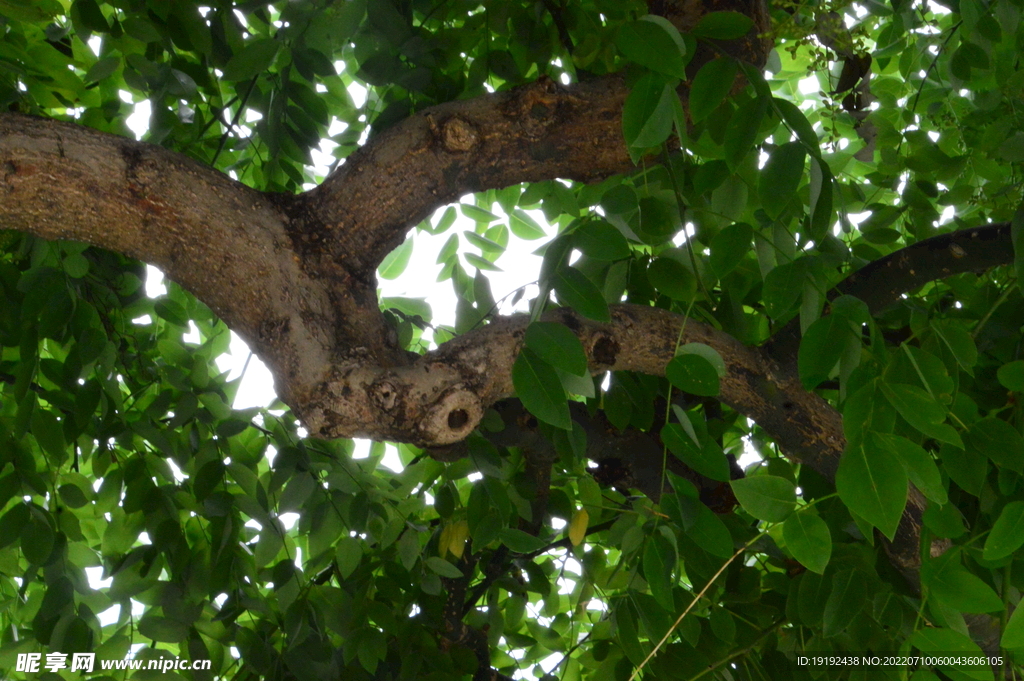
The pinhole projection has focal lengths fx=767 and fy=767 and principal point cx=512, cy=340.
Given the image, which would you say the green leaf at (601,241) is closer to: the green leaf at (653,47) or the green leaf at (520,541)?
the green leaf at (653,47)

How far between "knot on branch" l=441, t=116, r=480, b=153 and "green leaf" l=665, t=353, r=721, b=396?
1.48 feet

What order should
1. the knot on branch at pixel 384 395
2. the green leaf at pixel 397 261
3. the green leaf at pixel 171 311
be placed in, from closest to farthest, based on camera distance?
1. the knot on branch at pixel 384 395
2. the green leaf at pixel 171 311
3. the green leaf at pixel 397 261

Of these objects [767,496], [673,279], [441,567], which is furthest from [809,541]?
[441,567]

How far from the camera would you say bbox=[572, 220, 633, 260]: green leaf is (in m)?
0.80

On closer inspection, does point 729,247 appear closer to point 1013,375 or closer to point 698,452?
point 698,452

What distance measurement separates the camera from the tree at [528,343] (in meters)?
0.81

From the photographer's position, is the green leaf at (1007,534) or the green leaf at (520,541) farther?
A: the green leaf at (520,541)

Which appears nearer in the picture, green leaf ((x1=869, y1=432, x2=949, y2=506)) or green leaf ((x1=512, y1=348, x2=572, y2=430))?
green leaf ((x1=869, y1=432, x2=949, y2=506))

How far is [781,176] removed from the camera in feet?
2.58

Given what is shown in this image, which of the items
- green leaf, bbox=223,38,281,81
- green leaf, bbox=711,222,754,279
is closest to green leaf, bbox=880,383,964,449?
green leaf, bbox=711,222,754,279

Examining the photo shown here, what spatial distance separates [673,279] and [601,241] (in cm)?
25

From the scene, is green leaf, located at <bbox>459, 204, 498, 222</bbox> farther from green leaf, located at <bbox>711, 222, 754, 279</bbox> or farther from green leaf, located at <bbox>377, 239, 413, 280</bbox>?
green leaf, located at <bbox>711, 222, 754, 279</bbox>

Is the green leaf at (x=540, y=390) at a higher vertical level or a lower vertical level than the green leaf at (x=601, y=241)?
lower

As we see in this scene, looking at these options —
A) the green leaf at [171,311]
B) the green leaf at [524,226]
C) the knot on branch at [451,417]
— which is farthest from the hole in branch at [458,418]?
the green leaf at [524,226]
